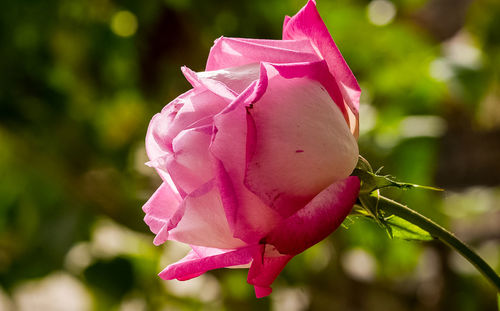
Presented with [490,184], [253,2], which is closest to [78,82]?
[253,2]

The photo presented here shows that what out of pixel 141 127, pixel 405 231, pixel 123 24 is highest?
pixel 405 231

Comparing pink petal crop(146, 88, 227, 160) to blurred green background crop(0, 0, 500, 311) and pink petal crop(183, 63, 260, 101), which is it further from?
blurred green background crop(0, 0, 500, 311)

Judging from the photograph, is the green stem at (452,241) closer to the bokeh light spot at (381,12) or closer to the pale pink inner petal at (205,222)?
the pale pink inner petal at (205,222)

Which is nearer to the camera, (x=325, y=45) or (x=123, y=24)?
(x=325, y=45)

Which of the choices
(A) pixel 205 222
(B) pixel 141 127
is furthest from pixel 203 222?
(B) pixel 141 127

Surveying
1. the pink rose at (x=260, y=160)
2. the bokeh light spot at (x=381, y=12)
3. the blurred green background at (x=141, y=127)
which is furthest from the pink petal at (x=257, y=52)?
the bokeh light spot at (x=381, y=12)

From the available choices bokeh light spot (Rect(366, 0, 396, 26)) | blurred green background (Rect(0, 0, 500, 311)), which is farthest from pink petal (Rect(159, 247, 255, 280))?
bokeh light spot (Rect(366, 0, 396, 26))

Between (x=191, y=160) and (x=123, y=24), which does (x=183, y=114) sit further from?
(x=123, y=24)
